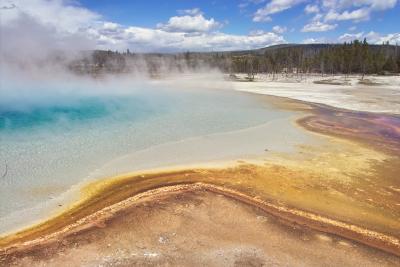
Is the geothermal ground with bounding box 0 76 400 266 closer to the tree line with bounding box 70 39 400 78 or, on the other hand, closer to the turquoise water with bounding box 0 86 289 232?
the turquoise water with bounding box 0 86 289 232

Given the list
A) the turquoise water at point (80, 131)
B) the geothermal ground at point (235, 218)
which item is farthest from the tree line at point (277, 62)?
the geothermal ground at point (235, 218)

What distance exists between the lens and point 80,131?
15250 mm

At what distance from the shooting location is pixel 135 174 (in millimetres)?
10102

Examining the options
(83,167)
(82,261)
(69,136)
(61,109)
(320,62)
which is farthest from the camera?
(320,62)

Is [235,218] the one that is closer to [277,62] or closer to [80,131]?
[80,131]

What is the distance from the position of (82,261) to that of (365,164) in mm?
8567

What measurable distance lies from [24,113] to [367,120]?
18.1m

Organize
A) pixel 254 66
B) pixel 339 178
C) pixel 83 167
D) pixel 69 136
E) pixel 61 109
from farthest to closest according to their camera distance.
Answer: pixel 254 66 < pixel 61 109 < pixel 69 136 < pixel 83 167 < pixel 339 178

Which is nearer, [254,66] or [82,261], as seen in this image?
[82,261]

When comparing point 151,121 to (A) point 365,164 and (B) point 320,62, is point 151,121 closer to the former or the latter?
(A) point 365,164

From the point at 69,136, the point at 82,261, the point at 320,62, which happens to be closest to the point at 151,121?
the point at 69,136

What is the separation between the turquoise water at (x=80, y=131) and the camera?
9492 mm

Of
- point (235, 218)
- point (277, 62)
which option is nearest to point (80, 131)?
point (235, 218)

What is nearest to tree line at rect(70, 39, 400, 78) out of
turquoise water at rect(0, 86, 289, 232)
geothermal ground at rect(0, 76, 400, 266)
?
turquoise water at rect(0, 86, 289, 232)
